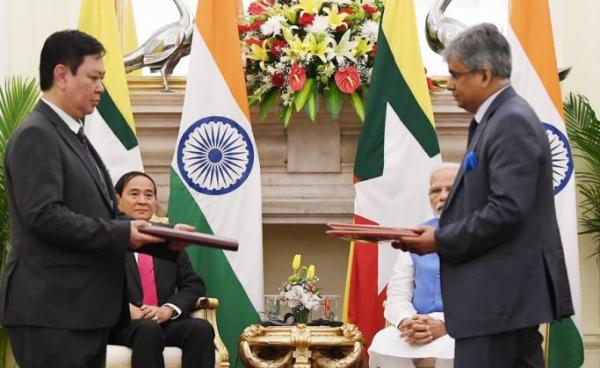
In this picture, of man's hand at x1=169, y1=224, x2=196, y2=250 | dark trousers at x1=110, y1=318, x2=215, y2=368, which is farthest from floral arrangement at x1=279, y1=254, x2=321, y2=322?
man's hand at x1=169, y1=224, x2=196, y2=250

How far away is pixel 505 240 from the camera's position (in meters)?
2.87

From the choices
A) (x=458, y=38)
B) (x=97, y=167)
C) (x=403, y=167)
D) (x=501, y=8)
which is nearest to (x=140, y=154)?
(x=403, y=167)

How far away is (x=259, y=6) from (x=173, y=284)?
5.79 feet

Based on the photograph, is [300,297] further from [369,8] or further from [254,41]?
[369,8]

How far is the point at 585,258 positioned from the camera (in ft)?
19.8

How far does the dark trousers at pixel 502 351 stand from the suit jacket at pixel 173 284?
2176 millimetres

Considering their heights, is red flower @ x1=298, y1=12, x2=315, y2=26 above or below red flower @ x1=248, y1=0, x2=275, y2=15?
below

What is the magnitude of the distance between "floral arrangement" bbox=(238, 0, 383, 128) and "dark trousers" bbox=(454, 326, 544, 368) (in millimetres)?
2879

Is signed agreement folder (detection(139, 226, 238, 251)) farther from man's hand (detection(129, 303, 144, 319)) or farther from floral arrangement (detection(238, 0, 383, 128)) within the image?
floral arrangement (detection(238, 0, 383, 128))

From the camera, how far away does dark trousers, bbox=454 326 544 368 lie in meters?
2.83

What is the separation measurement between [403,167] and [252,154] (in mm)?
788

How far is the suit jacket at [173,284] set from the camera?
4.84 meters

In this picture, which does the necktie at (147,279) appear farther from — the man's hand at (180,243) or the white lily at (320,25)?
the man's hand at (180,243)

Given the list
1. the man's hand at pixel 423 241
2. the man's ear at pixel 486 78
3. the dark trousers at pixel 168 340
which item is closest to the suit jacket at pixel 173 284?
the dark trousers at pixel 168 340
